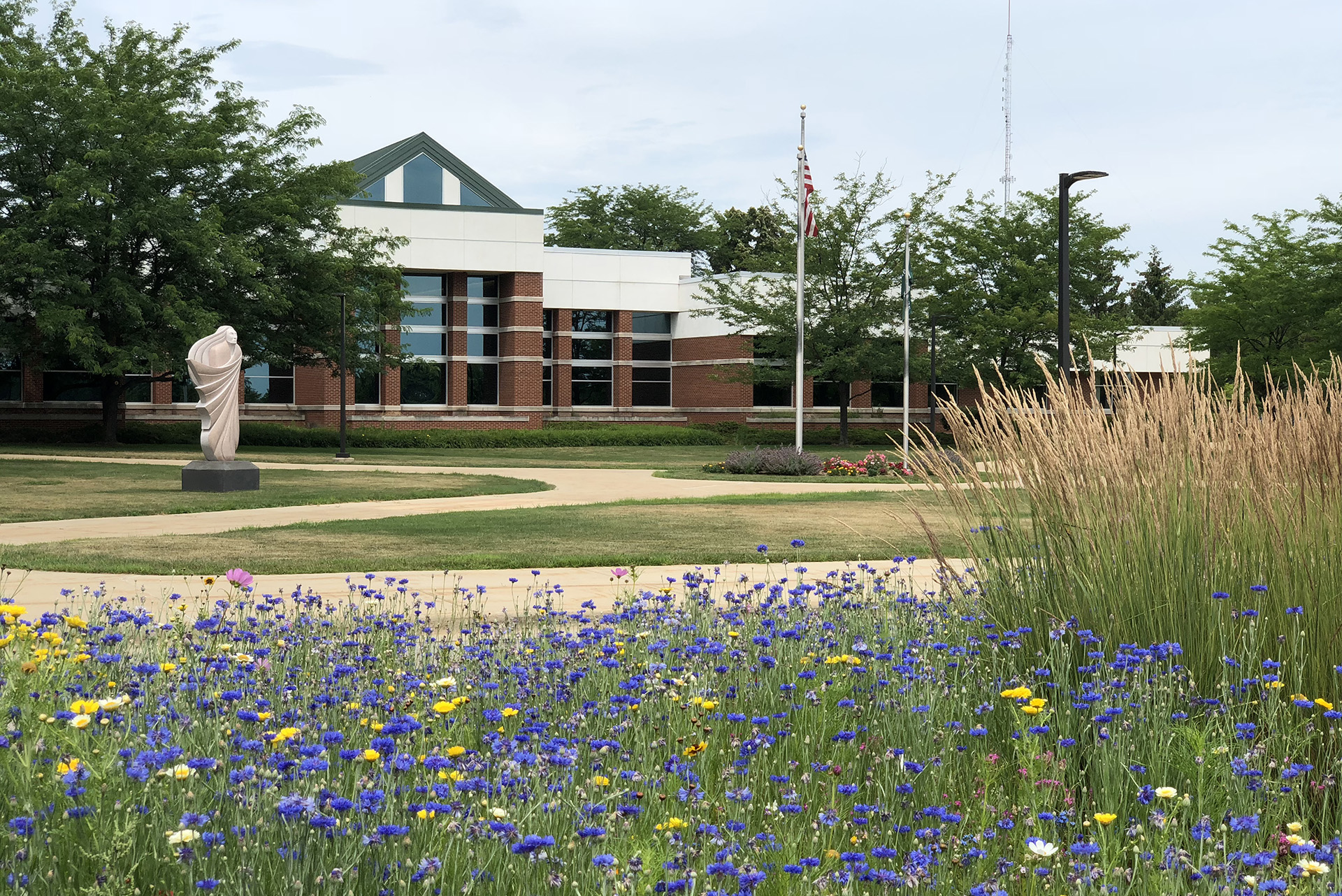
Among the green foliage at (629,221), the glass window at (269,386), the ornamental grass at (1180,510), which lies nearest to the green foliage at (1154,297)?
the green foliage at (629,221)

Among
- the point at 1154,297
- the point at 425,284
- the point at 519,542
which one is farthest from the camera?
the point at 1154,297

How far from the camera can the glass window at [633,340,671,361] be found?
5266cm

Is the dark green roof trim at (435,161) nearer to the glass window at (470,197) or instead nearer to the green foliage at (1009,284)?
the glass window at (470,197)

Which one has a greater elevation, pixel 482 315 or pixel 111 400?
pixel 482 315

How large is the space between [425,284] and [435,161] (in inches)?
185

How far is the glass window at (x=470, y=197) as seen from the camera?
4709 cm

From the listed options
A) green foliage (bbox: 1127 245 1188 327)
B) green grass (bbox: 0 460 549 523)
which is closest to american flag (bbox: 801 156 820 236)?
green grass (bbox: 0 460 549 523)

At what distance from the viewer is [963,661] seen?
525 centimetres

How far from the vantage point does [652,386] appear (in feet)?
174

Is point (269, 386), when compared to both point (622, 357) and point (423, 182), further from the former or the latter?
point (622, 357)

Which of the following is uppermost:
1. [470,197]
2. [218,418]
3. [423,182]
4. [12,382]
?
[423,182]

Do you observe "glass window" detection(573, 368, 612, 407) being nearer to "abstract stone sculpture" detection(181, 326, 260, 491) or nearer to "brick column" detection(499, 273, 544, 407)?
"brick column" detection(499, 273, 544, 407)

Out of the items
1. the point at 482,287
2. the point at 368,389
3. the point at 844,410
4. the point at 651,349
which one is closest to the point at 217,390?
the point at 368,389

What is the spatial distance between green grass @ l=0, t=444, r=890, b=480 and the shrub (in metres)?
0.97
